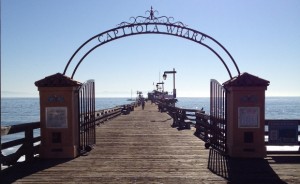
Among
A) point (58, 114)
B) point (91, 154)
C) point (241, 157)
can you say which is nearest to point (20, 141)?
point (58, 114)

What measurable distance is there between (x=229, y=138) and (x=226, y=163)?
125 cm

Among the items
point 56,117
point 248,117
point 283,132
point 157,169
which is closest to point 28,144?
point 56,117

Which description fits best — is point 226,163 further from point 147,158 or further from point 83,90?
point 83,90

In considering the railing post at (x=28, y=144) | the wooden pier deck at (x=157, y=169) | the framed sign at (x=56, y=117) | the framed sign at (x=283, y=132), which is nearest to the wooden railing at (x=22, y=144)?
the railing post at (x=28, y=144)

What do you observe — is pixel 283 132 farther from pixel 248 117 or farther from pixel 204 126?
pixel 204 126

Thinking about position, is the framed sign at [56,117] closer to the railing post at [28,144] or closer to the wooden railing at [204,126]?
the railing post at [28,144]

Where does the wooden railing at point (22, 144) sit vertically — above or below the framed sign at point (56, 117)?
below

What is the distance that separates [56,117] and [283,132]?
247 inches

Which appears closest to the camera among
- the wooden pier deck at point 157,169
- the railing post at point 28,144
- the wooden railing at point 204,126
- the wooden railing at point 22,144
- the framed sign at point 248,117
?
the wooden pier deck at point 157,169

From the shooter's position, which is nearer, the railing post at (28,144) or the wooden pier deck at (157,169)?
the wooden pier deck at (157,169)

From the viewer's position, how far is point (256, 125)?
9.31 metres

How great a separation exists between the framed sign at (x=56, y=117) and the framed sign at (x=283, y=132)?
5700mm

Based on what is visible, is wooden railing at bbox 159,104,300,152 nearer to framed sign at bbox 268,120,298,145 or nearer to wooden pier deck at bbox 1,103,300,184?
framed sign at bbox 268,120,298,145

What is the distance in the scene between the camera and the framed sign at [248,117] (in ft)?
30.6
